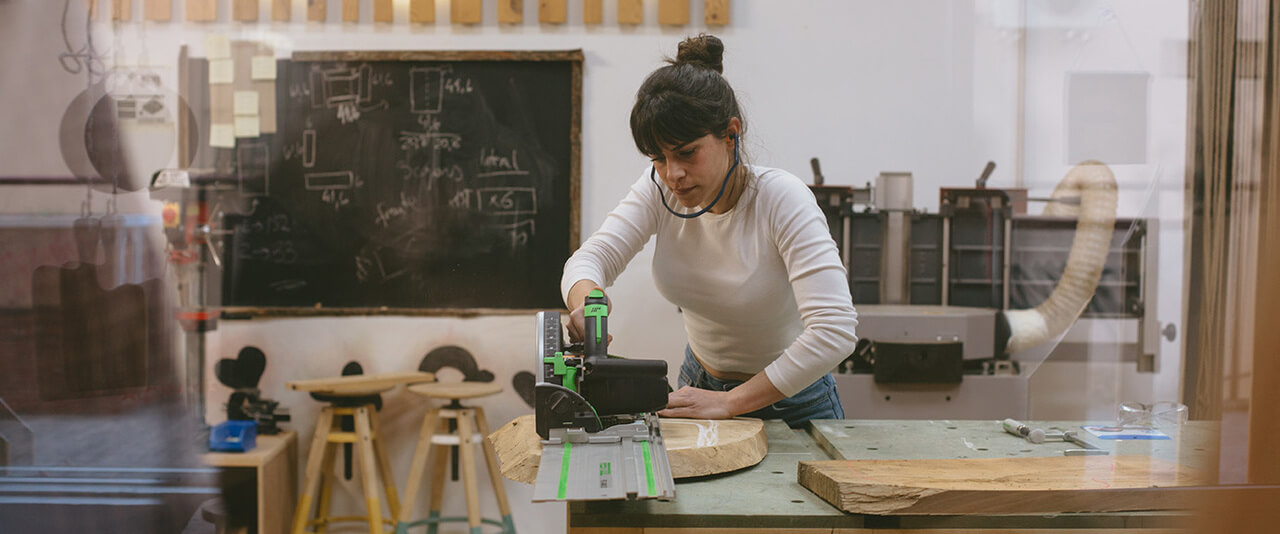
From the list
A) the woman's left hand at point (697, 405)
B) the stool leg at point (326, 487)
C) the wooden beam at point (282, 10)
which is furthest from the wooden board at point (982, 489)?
the wooden beam at point (282, 10)

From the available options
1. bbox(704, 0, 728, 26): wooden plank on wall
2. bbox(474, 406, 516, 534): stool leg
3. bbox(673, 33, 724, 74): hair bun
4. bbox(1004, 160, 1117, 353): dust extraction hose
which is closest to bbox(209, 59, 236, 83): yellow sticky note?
bbox(474, 406, 516, 534): stool leg

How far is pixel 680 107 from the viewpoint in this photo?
1.19 metres

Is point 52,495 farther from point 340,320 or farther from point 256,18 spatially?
point 256,18

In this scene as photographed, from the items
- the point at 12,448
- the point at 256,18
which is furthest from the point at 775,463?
the point at 256,18

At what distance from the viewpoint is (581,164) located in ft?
7.38

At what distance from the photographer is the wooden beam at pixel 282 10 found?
7.43ft

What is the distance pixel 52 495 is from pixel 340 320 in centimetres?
84

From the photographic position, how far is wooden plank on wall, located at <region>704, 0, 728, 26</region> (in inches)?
72.2

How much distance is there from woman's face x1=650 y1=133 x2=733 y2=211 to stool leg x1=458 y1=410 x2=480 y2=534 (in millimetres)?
1284

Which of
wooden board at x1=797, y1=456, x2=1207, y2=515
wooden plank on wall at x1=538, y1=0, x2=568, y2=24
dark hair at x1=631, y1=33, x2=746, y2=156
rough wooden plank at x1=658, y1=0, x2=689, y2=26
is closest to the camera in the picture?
wooden board at x1=797, y1=456, x2=1207, y2=515

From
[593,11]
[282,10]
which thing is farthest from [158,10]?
[593,11]

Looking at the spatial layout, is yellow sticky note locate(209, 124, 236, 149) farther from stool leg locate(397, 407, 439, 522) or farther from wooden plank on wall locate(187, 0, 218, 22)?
stool leg locate(397, 407, 439, 522)

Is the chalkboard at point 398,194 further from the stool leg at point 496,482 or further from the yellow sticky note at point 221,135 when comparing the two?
the stool leg at point 496,482

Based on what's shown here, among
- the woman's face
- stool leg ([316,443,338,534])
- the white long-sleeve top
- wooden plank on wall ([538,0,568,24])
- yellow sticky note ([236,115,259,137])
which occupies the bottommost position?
stool leg ([316,443,338,534])
